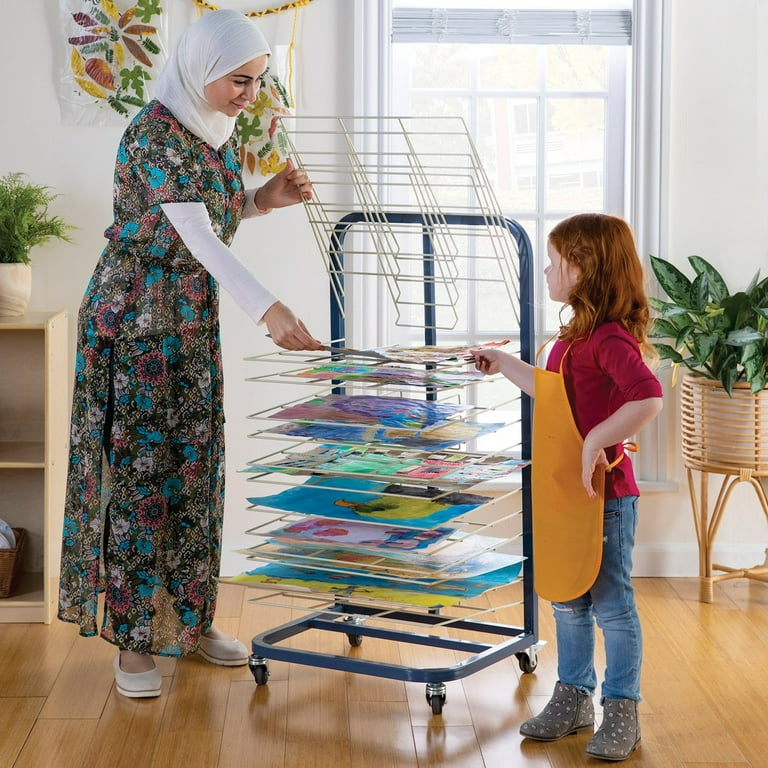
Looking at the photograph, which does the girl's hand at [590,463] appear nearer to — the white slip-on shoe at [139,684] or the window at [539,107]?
the white slip-on shoe at [139,684]

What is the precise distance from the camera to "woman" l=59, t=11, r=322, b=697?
233 centimetres

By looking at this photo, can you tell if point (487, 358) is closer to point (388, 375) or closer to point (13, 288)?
point (388, 375)

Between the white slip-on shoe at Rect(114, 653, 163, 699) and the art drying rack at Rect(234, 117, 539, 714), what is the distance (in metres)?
0.22

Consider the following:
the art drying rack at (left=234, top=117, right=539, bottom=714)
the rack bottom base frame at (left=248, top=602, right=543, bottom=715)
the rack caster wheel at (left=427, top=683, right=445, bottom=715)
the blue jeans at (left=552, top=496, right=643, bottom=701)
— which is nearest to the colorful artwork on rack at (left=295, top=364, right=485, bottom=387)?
the art drying rack at (left=234, top=117, right=539, bottom=714)

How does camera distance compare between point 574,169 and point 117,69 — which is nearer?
point 117,69

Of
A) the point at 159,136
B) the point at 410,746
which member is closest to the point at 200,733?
the point at 410,746

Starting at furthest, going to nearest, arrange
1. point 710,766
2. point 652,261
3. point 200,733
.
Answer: point 652,261 < point 200,733 < point 710,766

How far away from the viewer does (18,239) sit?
3066 mm

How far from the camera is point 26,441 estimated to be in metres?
3.30

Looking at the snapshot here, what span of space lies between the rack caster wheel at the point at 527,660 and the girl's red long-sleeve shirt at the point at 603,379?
610 millimetres

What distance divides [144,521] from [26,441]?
38.9 inches

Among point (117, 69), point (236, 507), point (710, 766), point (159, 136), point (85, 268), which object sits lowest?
point (710, 766)

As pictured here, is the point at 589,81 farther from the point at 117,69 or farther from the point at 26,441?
the point at 26,441

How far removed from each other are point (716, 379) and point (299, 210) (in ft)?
4.18
